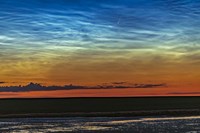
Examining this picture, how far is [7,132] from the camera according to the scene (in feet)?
183

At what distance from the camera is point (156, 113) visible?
308 ft

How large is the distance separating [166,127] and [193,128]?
369cm

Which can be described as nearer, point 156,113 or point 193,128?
point 193,128

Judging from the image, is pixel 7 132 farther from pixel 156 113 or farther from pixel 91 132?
pixel 156 113

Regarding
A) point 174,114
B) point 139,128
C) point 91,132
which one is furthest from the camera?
point 174,114

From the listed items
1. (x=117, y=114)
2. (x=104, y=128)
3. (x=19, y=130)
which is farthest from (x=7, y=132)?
(x=117, y=114)

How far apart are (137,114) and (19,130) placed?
3952 cm

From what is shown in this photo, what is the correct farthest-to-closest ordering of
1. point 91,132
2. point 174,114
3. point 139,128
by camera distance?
1. point 174,114
2. point 139,128
3. point 91,132

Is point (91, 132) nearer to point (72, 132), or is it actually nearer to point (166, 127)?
A: point (72, 132)

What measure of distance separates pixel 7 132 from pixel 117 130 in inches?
535

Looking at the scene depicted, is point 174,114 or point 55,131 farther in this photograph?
point 174,114

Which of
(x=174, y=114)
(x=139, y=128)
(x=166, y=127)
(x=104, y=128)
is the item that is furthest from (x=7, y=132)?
(x=174, y=114)

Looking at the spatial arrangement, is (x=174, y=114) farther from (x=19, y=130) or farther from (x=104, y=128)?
(x=19, y=130)

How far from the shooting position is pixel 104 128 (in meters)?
60.2
